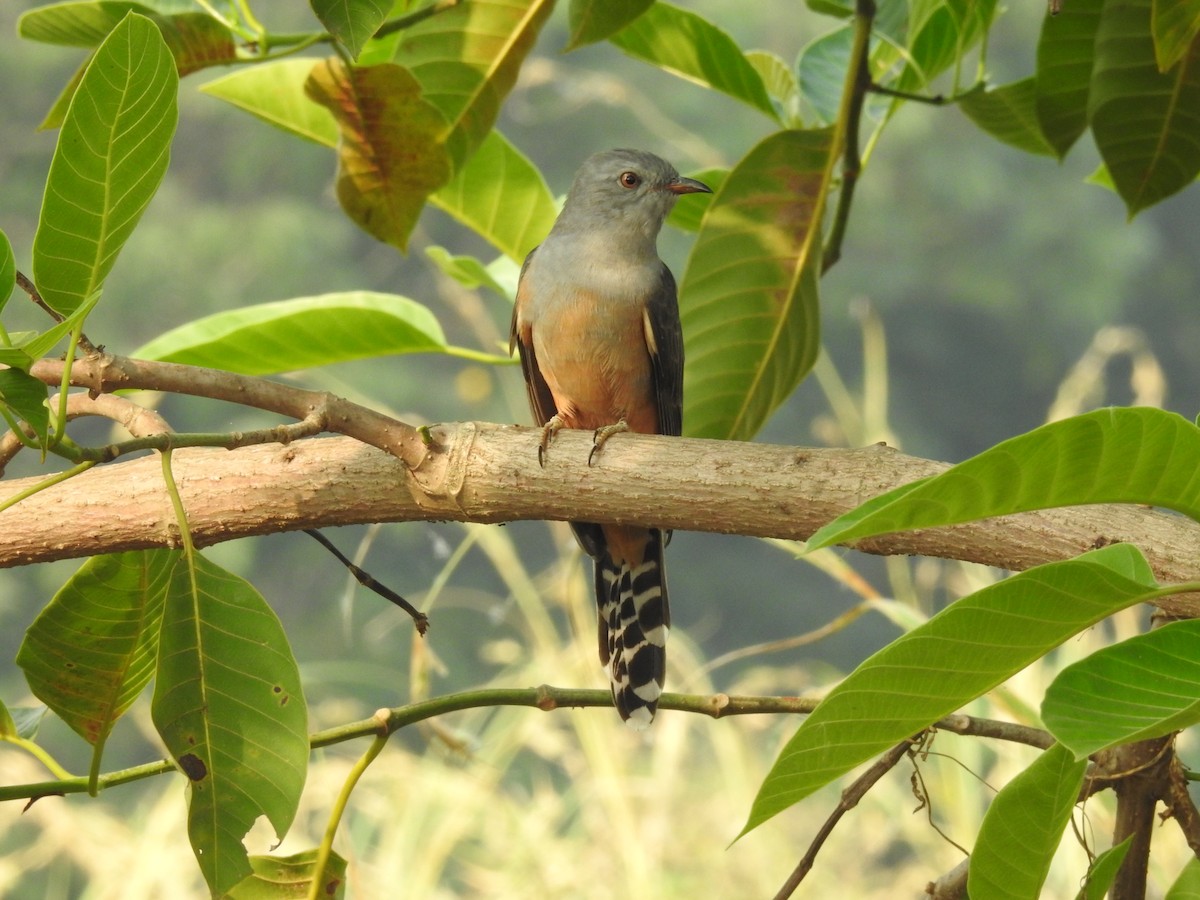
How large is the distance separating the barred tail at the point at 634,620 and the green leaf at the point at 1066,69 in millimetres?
1212

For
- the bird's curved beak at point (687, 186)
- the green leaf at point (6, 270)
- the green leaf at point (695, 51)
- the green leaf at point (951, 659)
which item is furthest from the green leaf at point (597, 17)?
the green leaf at point (951, 659)

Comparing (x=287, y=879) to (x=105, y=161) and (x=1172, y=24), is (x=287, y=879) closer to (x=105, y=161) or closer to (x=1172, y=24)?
(x=105, y=161)

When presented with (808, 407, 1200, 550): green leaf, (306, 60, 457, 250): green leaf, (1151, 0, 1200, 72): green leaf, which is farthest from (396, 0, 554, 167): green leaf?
(808, 407, 1200, 550): green leaf

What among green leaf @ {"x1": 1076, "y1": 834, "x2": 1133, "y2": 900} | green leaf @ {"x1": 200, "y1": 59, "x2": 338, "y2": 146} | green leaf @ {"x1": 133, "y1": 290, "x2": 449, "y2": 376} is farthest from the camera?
green leaf @ {"x1": 200, "y1": 59, "x2": 338, "y2": 146}

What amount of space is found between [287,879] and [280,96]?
1.39 metres

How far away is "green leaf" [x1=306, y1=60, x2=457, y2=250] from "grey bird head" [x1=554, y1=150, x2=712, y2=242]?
1.10 metres

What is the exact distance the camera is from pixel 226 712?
1.32 metres

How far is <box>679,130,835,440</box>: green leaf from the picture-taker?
1.99m

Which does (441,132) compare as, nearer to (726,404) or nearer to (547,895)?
(726,404)

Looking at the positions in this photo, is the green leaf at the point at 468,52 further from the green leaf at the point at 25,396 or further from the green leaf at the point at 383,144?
the green leaf at the point at 25,396

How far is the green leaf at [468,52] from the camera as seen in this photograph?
199cm

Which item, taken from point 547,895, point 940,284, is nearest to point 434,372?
point 940,284

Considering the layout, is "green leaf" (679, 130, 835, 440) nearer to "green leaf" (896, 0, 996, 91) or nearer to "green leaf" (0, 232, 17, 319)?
"green leaf" (896, 0, 996, 91)

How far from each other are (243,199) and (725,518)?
533 inches
